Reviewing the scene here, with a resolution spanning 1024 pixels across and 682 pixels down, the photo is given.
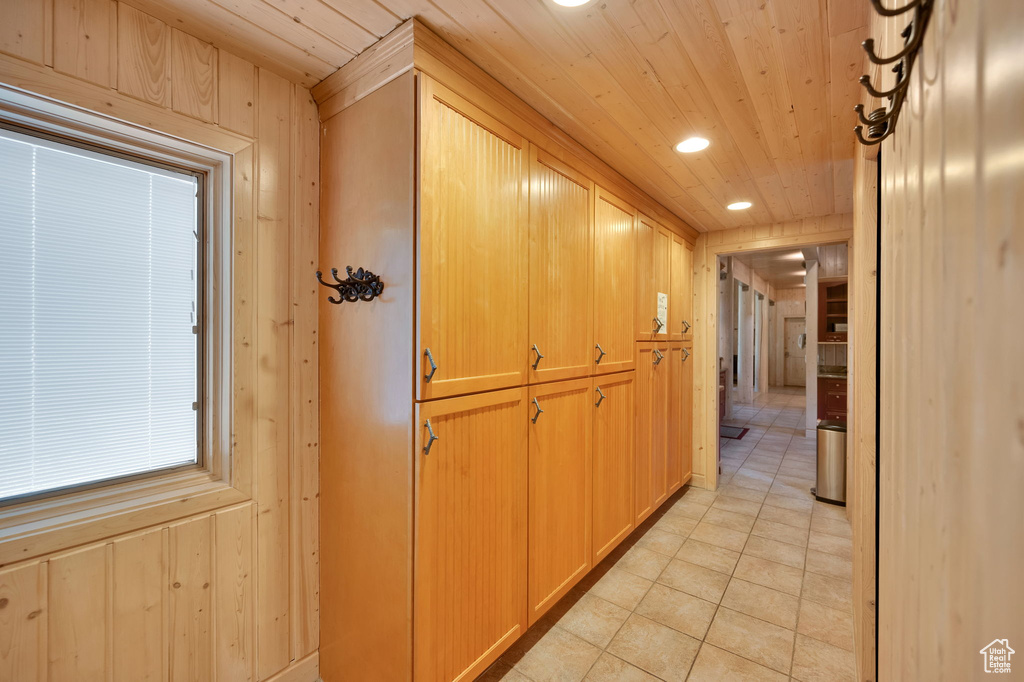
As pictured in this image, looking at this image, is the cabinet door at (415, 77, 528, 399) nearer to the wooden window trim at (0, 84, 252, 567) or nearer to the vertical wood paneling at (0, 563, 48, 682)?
the wooden window trim at (0, 84, 252, 567)

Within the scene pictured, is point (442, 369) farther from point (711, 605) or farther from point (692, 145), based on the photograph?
point (711, 605)

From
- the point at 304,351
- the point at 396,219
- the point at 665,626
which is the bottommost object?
the point at 665,626

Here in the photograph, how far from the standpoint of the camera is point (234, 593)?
1.52m

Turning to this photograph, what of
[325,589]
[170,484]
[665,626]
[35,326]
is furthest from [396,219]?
[665,626]

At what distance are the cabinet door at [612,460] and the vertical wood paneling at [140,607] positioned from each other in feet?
6.29

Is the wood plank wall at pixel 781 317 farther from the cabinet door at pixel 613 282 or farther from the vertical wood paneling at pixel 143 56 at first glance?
the vertical wood paneling at pixel 143 56

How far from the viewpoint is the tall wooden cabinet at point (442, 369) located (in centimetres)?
141

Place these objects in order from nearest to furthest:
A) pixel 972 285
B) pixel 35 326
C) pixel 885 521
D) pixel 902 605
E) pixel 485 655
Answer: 1. pixel 972 285
2. pixel 902 605
3. pixel 885 521
4. pixel 35 326
5. pixel 485 655

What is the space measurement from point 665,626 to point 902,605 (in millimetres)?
1719

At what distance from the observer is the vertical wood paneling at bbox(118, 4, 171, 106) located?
1293mm

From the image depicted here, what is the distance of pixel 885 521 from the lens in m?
0.95

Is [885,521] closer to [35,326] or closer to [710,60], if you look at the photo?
[710,60]

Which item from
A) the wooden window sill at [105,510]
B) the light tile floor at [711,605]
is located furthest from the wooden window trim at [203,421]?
the light tile floor at [711,605]

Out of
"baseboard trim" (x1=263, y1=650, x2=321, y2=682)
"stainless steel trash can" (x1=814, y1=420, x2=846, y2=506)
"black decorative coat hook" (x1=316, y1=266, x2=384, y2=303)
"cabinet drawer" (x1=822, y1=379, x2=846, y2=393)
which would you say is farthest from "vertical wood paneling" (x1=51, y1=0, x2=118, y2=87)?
"cabinet drawer" (x1=822, y1=379, x2=846, y2=393)
